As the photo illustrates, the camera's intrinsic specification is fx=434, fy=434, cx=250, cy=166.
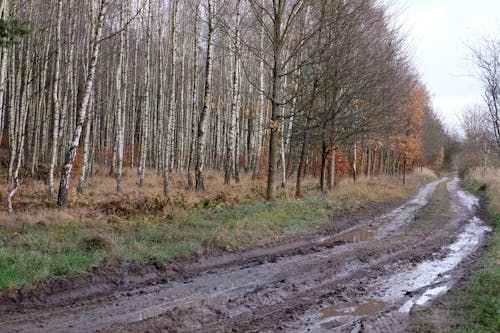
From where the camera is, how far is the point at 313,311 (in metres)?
6.35

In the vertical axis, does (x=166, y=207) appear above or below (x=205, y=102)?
below

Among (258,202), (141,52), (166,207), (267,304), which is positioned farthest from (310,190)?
(141,52)

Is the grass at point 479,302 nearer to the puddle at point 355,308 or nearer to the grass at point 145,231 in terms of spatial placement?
the puddle at point 355,308

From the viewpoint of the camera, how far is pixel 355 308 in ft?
21.6

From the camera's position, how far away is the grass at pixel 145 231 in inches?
292

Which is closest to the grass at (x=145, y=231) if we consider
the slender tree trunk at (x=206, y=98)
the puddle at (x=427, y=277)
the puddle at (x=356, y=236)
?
the puddle at (x=356, y=236)

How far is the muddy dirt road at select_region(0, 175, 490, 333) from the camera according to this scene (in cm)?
567

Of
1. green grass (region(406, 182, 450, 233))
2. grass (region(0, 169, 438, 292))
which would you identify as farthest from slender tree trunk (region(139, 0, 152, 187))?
green grass (region(406, 182, 450, 233))

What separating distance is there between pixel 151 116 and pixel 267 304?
29.1 m

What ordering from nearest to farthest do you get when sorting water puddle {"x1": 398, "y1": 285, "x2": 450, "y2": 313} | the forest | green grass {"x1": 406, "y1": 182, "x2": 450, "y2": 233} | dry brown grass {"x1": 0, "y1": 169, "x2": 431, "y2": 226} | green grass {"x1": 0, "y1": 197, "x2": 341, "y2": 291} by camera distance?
the forest
water puddle {"x1": 398, "y1": 285, "x2": 450, "y2": 313}
green grass {"x1": 0, "y1": 197, "x2": 341, "y2": 291}
dry brown grass {"x1": 0, "y1": 169, "x2": 431, "y2": 226}
green grass {"x1": 406, "y1": 182, "x2": 450, "y2": 233}

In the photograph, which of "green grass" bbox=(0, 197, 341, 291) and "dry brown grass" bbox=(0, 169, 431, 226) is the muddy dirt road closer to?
"green grass" bbox=(0, 197, 341, 291)

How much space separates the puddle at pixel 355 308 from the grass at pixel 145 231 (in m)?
3.41

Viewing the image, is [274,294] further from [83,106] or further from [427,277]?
[83,106]

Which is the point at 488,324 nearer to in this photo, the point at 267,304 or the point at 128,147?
the point at 267,304
